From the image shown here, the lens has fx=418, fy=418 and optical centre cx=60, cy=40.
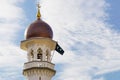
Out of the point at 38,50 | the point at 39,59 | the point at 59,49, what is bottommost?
the point at 39,59

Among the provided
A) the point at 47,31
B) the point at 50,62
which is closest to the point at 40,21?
the point at 47,31

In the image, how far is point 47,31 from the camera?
5550 cm

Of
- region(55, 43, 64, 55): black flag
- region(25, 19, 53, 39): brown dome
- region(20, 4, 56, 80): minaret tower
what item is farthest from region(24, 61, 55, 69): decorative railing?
region(25, 19, 53, 39): brown dome

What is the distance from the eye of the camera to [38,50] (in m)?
55.0

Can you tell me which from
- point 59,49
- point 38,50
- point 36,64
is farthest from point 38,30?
point 36,64

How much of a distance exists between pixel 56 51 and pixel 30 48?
3.60m

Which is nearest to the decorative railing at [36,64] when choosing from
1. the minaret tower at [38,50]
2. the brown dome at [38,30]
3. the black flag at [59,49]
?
the minaret tower at [38,50]

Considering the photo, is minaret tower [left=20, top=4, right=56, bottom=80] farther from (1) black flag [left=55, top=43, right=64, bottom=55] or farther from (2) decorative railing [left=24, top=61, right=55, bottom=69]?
(1) black flag [left=55, top=43, right=64, bottom=55]

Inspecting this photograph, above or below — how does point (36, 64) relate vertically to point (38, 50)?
below

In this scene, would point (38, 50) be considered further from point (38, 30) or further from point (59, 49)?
point (59, 49)

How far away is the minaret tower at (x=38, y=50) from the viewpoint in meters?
53.2

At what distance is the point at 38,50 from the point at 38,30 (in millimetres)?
2654

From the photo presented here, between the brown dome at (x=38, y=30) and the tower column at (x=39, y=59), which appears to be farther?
the brown dome at (x=38, y=30)

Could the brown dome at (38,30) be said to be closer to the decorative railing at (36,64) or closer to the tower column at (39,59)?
the tower column at (39,59)
